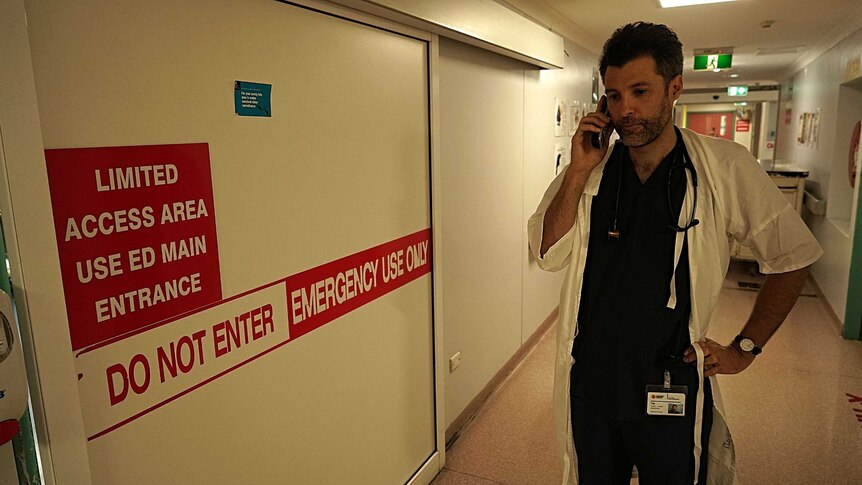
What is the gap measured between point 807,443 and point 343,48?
2989 mm

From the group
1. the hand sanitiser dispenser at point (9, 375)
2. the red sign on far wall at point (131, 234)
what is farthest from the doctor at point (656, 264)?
the hand sanitiser dispenser at point (9, 375)

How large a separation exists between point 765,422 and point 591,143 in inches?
95.0

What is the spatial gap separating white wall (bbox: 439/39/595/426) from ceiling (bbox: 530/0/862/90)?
57cm

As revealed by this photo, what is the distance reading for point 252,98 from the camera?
1528 mm

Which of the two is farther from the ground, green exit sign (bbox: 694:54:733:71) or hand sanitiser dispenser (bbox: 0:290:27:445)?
green exit sign (bbox: 694:54:733:71)

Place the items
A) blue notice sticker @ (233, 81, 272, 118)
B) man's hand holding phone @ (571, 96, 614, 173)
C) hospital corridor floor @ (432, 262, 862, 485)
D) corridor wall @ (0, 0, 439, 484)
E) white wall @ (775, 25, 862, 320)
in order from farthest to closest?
white wall @ (775, 25, 862, 320) < hospital corridor floor @ (432, 262, 862, 485) < man's hand holding phone @ (571, 96, 614, 173) < blue notice sticker @ (233, 81, 272, 118) < corridor wall @ (0, 0, 439, 484)

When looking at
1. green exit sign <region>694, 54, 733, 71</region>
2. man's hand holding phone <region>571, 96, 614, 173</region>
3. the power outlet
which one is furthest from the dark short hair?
green exit sign <region>694, 54, 733, 71</region>

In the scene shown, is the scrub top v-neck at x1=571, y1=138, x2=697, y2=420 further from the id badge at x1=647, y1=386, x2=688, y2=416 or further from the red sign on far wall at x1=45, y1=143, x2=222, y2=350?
the red sign on far wall at x1=45, y1=143, x2=222, y2=350

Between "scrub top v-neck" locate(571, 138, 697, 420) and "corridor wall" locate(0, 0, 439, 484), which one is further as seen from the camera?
"scrub top v-neck" locate(571, 138, 697, 420)

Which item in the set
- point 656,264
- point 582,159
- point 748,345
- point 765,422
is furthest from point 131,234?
point 765,422

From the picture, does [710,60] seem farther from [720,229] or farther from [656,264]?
[656,264]

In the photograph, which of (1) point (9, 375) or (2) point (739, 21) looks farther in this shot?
(2) point (739, 21)

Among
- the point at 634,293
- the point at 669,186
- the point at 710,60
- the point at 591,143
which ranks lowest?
the point at 634,293

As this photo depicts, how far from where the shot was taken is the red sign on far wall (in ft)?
3.67
